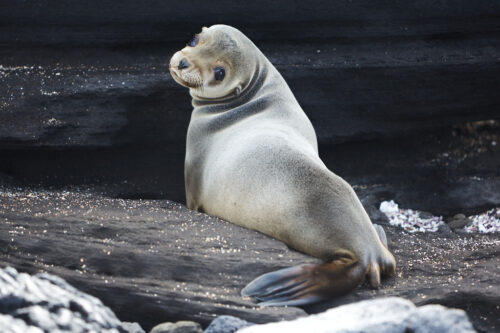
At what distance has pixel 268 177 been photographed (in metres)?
4.07

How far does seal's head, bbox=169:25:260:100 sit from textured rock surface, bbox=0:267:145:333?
2.21 meters

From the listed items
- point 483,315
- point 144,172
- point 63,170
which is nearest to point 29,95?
point 63,170

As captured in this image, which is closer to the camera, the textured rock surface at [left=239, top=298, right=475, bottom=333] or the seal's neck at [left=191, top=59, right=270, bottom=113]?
the textured rock surface at [left=239, top=298, right=475, bottom=333]

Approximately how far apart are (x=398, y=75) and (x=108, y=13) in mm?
2532

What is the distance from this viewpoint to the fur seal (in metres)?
3.59

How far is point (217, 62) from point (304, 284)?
1.91 m

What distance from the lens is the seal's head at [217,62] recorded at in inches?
190

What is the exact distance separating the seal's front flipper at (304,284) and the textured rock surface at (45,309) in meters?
0.76

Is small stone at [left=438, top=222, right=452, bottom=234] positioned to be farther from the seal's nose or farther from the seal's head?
the seal's nose

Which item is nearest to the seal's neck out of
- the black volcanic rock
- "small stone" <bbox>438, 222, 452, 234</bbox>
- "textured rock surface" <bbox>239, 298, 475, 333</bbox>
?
the black volcanic rock

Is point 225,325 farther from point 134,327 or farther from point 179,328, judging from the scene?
point 134,327

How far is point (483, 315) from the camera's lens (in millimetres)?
3783

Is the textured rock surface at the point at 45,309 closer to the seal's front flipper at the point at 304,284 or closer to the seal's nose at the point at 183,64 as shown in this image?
the seal's front flipper at the point at 304,284

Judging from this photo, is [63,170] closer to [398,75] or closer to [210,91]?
[210,91]
